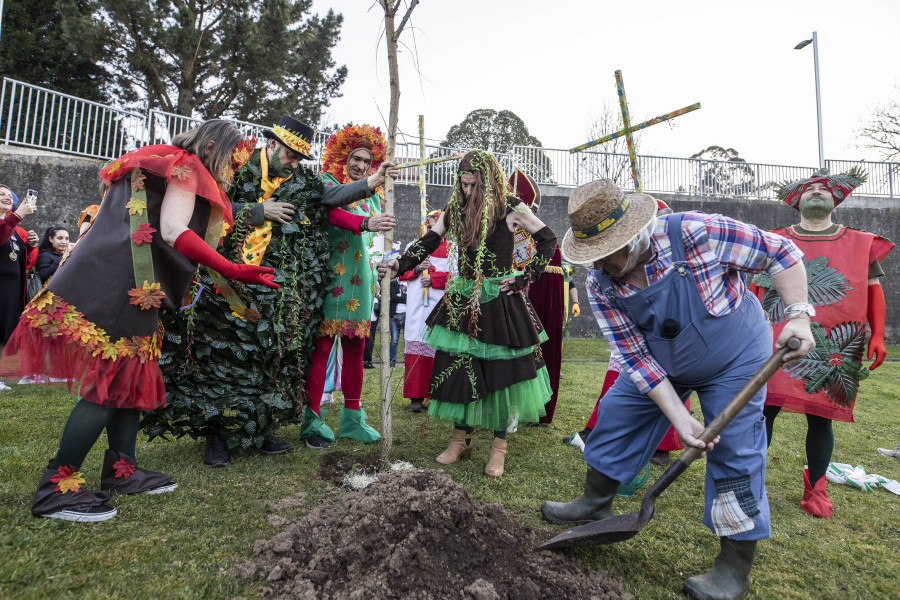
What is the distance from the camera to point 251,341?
3270 mm

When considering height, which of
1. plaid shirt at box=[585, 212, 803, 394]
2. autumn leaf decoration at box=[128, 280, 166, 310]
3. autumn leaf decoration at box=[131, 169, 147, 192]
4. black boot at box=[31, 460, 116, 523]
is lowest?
black boot at box=[31, 460, 116, 523]

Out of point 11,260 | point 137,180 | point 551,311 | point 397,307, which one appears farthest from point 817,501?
point 11,260

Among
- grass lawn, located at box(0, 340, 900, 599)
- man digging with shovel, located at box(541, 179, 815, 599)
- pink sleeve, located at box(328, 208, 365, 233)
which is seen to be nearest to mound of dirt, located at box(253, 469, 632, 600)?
grass lawn, located at box(0, 340, 900, 599)

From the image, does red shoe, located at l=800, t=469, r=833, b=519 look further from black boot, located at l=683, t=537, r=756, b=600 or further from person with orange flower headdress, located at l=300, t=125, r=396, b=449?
person with orange flower headdress, located at l=300, t=125, r=396, b=449

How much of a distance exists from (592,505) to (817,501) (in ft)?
4.90

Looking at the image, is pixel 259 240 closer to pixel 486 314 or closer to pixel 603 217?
pixel 486 314

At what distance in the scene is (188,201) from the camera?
8.06 ft

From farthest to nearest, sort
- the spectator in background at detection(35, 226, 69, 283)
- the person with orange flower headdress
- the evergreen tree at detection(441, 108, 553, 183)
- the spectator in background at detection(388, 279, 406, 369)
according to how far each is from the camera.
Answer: the evergreen tree at detection(441, 108, 553, 183)
the spectator in background at detection(388, 279, 406, 369)
the spectator in background at detection(35, 226, 69, 283)
the person with orange flower headdress

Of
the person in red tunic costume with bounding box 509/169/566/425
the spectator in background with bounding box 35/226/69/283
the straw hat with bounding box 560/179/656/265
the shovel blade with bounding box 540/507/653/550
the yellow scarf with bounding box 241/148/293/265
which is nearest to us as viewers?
the straw hat with bounding box 560/179/656/265

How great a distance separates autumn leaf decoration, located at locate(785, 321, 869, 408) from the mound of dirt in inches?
79.1

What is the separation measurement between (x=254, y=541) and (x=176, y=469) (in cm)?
115

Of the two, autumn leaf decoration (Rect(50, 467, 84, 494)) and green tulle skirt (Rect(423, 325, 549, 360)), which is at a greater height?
green tulle skirt (Rect(423, 325, 549, 360))

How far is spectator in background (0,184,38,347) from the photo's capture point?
15.6 feet

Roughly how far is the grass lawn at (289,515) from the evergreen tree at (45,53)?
15543 mm
